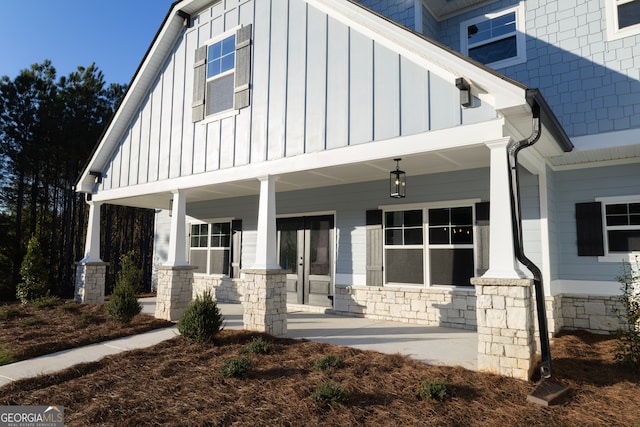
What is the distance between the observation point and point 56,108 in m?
15.2

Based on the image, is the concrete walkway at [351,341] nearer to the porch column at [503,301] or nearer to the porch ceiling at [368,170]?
the porch column at [503,301]

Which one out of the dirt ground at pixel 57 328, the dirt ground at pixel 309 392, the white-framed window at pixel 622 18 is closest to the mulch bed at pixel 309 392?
the dirt ground at pixel 309 392

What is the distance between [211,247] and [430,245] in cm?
660

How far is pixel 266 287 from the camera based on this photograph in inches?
257

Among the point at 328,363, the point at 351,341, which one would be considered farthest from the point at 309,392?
the point at 351,341

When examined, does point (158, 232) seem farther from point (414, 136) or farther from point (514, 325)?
point (514, 325)

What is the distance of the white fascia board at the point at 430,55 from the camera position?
4.59m

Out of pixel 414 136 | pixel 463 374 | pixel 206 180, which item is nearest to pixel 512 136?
pixel 414 136

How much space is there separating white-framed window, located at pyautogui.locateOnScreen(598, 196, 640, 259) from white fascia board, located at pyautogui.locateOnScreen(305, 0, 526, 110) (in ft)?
11.4

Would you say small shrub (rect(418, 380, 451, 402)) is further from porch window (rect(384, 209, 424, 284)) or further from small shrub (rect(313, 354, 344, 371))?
porch window (rect(384, 209, 424, 284))

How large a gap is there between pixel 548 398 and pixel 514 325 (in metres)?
0.81

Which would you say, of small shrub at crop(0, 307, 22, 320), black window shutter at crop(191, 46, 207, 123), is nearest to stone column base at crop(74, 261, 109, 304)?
small shrub at crop(0, 307, 22, 320)

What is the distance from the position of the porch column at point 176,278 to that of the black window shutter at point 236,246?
2.34 meters

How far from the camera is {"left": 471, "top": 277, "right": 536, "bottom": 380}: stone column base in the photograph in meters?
4.30
